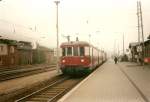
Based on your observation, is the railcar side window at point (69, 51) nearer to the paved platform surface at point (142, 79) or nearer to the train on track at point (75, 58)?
the train on track at point (75, 58)

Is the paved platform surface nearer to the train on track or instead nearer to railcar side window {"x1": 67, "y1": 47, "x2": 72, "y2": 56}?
the train on track

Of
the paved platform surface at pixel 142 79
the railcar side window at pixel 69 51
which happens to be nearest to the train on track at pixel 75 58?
the railcar side window at pixel 69 51

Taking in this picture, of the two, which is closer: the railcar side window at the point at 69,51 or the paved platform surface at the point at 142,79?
the paved platform surface at the point at 142,79

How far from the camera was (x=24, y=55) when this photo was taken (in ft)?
181

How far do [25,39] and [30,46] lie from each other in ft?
44.8

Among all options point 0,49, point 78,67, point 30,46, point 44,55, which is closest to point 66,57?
point 78,67

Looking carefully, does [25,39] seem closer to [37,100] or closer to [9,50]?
[9,50]

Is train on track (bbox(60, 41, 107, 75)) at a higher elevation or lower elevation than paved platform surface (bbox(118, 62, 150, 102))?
higher

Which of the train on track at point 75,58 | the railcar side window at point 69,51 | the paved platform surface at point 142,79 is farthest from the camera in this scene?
the railcar side window at point 69,51

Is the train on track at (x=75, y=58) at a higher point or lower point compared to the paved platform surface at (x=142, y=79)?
higher

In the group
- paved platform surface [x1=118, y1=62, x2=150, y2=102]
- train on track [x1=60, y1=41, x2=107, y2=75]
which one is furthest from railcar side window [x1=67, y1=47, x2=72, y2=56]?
paved platform surface [x1=118, y1=62, x2=150, y2=102]

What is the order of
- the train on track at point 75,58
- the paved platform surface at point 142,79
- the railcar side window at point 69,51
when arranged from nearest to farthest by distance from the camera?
1. the paved platform surface at point 142,79
2. the train on track at point 75,58
3. the railcar side window at point 69,51

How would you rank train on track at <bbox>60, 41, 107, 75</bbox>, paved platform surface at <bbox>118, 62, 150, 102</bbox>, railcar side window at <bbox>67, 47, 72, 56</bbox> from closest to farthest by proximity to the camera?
paved platform surface at <bbox>118, 62, 150, 102</bbox>
train on track at <bbox>60, 41, 107, 75</bbox>
railcar side window at <bbox>67, 47, 72, 56</bbox>

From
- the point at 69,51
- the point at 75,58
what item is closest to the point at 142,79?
the point at 75,58
